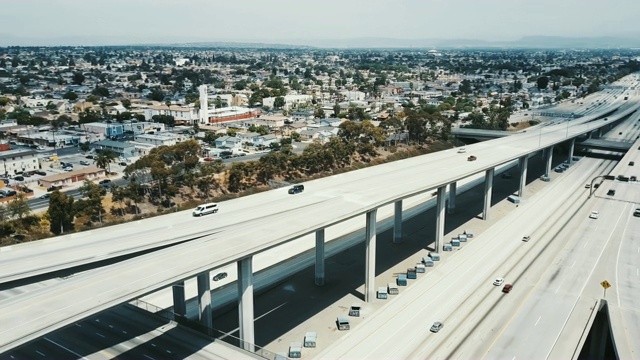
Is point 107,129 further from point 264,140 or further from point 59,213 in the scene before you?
point 59,213

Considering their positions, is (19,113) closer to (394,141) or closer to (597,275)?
(394,141)

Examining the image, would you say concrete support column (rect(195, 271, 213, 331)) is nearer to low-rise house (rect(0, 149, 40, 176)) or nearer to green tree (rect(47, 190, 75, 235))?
green tree (rect(47, 190, 75, 235))

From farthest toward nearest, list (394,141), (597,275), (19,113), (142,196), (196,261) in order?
(19,113)
(394,141)
(142,196)
(597,275)
(196,261)

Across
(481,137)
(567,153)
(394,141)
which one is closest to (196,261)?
(394,141)

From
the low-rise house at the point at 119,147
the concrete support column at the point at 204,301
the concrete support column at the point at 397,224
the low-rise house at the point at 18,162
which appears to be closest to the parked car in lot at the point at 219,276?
the concrete support column at the point at 204,301

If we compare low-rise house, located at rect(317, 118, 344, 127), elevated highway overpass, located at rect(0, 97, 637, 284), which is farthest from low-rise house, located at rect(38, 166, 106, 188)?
low-rise house, located at rect(317, 118, 344, 127)

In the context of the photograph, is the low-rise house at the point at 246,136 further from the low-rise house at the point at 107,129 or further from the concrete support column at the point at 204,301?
the concrete support column at the point at 204,301
